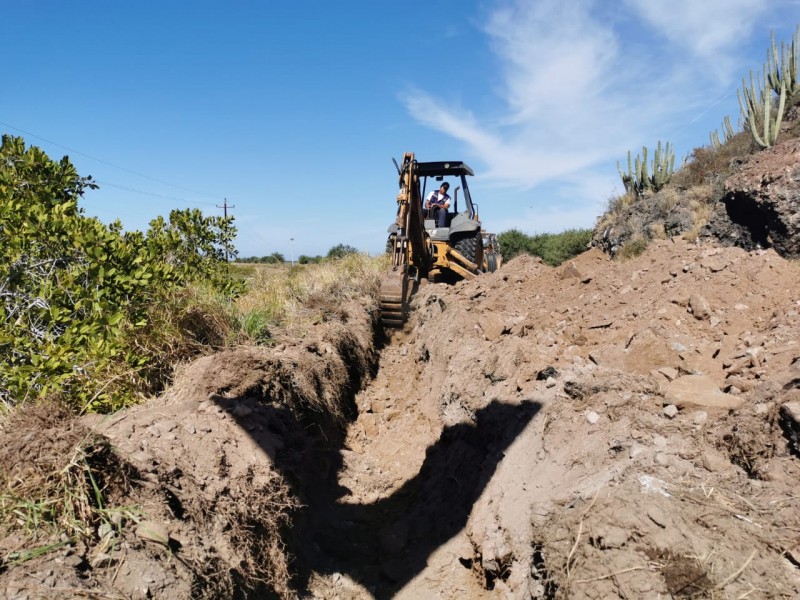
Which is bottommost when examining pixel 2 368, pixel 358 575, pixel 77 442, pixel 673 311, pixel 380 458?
pixel 358 575

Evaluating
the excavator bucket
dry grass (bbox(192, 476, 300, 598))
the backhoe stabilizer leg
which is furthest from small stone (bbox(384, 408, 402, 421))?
the backhoe stabilizer leg

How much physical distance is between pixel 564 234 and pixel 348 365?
892 inches

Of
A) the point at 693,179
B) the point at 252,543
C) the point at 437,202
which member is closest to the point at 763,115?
the point at 693,179

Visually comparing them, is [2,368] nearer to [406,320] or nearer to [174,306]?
[174,306]

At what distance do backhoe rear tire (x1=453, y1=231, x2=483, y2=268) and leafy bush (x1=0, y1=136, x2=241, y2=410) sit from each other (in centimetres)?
698

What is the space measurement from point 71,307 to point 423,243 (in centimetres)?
634

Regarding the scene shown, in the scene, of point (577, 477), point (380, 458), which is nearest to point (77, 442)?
point (577, 477)

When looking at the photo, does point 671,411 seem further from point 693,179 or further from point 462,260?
point 693,179

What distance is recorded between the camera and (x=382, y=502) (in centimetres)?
563

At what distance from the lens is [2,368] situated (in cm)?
383

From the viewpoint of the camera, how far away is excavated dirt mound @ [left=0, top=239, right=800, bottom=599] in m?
2.74

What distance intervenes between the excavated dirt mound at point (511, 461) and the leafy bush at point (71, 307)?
1.70 ft

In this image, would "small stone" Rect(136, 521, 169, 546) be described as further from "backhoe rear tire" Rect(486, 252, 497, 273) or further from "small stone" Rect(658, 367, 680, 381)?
"backhoe rear tire" Rect(486, 252, 497, 273)

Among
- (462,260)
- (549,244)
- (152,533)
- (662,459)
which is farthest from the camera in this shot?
(549,244)
